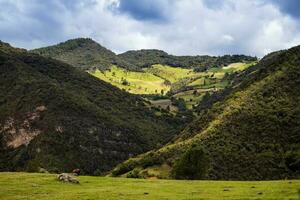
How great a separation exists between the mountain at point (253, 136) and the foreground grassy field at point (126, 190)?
6355cm

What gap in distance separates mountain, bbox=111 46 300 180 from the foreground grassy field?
63.6m

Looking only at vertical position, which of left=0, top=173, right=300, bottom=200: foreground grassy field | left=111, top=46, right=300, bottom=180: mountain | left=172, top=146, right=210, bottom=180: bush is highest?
left=111, top=46, right=300, bottom=180: mountain

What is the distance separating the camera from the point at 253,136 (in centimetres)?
13988

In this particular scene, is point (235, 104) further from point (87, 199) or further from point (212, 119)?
point (87, 199)

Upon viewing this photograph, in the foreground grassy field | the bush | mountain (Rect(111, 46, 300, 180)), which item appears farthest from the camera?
mountain (Rect(111, 46, 300, 180))

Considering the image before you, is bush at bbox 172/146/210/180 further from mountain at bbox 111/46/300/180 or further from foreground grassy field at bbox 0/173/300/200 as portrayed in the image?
foreground grassy field at bbox 0/173/300/200

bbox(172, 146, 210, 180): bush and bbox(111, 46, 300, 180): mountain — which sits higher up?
bbox(111, 46, 300, 180): mountain

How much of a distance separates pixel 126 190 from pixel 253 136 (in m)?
101

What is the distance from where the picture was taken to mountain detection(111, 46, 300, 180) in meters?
127

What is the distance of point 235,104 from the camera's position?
160250 mm

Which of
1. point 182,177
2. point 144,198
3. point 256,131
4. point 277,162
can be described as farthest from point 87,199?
point 256,131

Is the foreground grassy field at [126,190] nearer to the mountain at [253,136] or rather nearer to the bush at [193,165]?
the bush at [193,165]

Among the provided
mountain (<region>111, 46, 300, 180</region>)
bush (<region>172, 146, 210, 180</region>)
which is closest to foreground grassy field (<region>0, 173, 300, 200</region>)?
bush (<region>172, 146, 210, 180</region>)

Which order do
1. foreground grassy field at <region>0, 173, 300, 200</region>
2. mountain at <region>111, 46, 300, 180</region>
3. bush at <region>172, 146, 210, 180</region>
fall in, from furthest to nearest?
mountain at <region>111, 46, 300, 180</region> → bush at <region>172, 146, 210, 180</region> → foreground grassy field at <region>0, 173, 300, 200</region>
